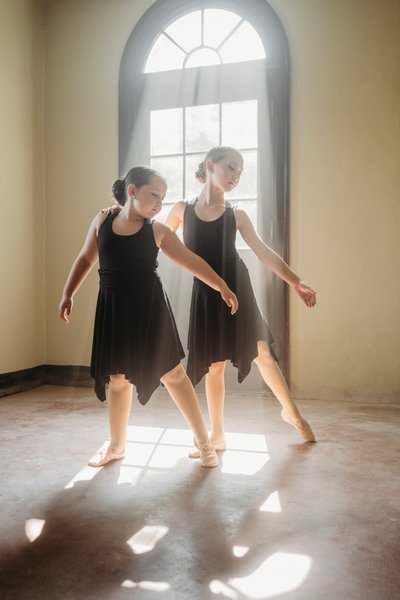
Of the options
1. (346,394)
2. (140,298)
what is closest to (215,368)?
(140,298)

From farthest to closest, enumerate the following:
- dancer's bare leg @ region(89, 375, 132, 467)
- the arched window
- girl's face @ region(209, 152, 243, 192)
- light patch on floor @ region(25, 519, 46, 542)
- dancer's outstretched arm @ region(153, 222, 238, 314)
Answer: the arched window
girl's face @ region(209, 152, 243, 192)
dancer's bare leg @ region(89, 375, 132, 467)
dancer's outstretched arm @ region(153, 222, 238, 314)
light patch on floor @ region(25, 519, 46, 542)

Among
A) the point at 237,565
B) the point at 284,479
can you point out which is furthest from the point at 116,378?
the point at 237,565

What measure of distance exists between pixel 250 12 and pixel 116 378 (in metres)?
2.70

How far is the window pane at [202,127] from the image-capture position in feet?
11.8

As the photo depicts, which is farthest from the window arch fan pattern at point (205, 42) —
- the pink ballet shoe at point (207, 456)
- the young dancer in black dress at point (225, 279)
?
the pink ballet shoe at point (207, 456)

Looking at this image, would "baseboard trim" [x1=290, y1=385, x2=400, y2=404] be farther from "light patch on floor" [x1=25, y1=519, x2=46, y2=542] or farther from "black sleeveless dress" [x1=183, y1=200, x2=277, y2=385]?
"light patch on floor" [x1=25, y1=519, x2=46, y2=542]

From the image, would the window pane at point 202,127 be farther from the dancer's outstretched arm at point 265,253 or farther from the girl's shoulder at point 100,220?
the girl's shoulder at point 100,220

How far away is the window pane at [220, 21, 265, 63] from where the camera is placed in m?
3.55

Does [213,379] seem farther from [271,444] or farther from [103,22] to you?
[103,22]

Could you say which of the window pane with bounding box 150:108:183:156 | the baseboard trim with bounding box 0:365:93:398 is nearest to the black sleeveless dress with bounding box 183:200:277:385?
the window pane with bounding box 150:108:183:156

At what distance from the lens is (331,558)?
1.29m

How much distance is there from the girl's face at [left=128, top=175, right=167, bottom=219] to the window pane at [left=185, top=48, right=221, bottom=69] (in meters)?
2.04

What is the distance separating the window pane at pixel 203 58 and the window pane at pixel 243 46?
5 cm

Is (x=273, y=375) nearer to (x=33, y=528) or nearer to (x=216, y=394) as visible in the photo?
(x=216, y=394)
